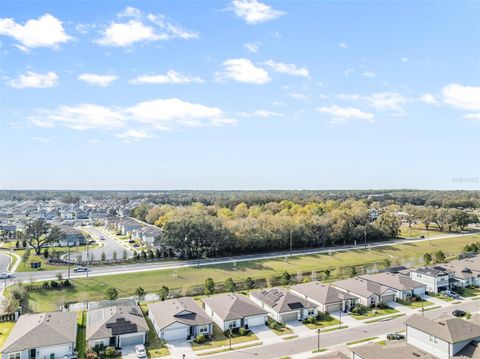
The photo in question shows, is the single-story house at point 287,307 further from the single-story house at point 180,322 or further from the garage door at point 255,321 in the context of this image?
the single-story house at point 180,322

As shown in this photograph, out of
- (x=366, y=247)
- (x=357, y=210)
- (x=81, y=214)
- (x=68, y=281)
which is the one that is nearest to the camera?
(x=68, y=281)

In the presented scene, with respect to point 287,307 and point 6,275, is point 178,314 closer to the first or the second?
point 287,307

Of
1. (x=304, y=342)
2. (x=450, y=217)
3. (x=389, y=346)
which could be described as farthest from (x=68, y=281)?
(x=450, y=217)

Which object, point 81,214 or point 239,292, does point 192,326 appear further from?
point 81,214

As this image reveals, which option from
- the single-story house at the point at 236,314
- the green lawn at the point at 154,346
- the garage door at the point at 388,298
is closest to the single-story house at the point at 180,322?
the green lawn at the point at 154,346

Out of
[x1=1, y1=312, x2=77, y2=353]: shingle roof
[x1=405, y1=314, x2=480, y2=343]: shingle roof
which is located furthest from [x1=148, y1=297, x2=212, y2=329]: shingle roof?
[x1=405, y1=314, x2=480, y2=343]: shingle roof

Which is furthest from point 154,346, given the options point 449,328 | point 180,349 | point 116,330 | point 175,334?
point 449,328

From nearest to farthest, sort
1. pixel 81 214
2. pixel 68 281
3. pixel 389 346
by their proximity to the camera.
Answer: pixel 389 346 < pixel 68 281 < pixel 81 214
